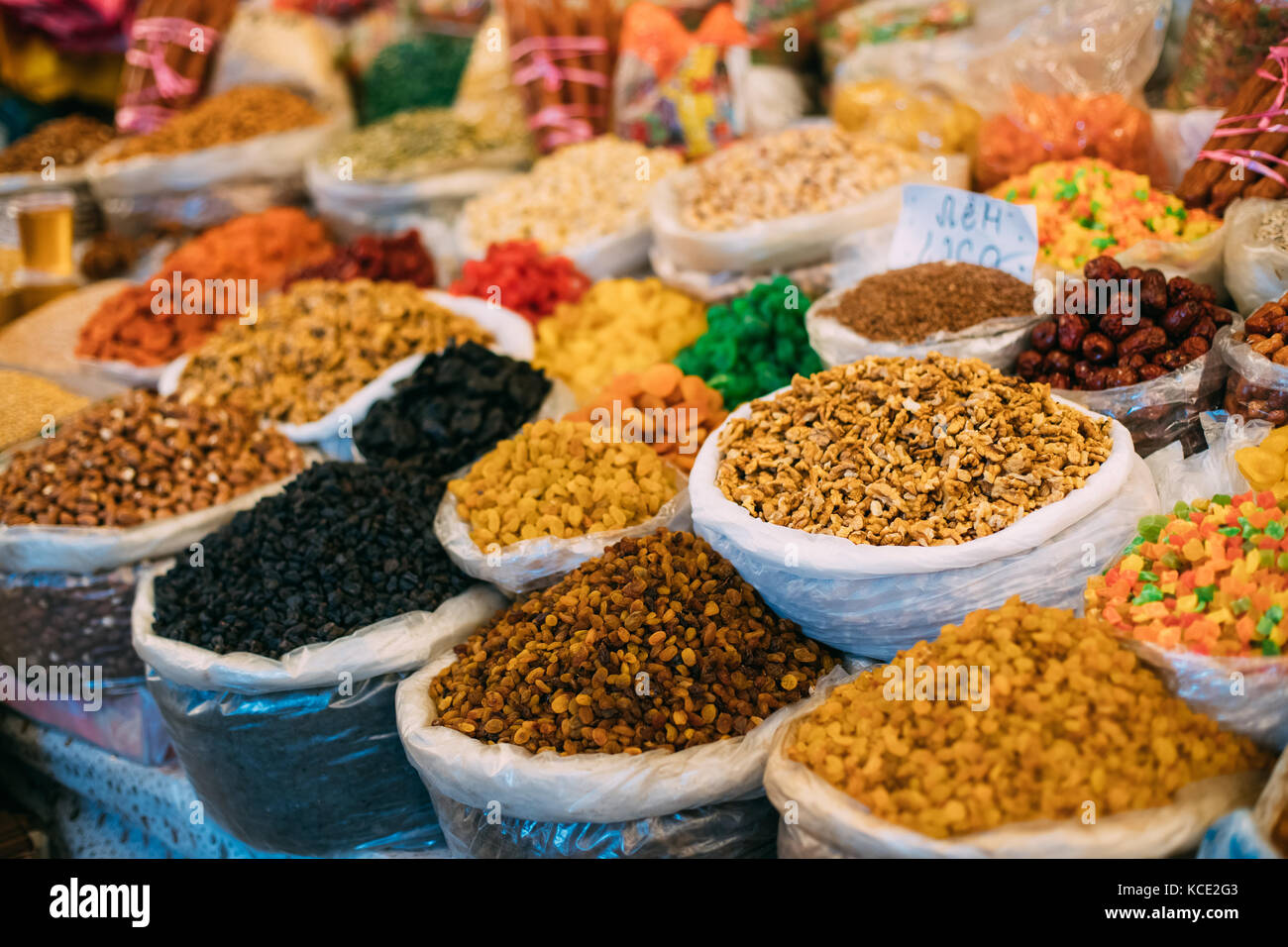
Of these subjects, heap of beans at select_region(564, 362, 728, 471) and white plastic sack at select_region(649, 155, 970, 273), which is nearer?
heap of beans at select_region(564, 362, 728, 471)

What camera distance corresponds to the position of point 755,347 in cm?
188

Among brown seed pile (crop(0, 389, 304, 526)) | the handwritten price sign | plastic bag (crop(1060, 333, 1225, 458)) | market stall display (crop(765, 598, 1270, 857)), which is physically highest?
the handwritten price sign

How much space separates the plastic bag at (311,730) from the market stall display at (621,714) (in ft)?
0.36

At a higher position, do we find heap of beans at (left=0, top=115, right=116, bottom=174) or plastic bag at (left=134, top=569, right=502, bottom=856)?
heap of beans at (left=0, top=115, right=116, bottom=174)

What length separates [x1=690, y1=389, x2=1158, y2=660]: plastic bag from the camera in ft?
3.92

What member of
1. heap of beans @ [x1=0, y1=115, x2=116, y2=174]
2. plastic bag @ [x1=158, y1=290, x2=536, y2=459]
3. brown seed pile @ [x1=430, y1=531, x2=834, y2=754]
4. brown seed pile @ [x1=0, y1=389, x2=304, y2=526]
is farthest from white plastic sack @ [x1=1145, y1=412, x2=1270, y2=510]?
heap of beans @ [x1=0, y1=115, x2=116, y2=174]

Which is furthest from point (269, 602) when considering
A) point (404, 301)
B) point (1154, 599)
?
point (1154, 599)

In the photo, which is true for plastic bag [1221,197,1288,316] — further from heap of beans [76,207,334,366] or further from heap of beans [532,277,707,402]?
heap of beans [76,207,334,366]

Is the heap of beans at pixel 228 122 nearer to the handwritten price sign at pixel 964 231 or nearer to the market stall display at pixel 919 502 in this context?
the handwritten price sign at pixel 964 231

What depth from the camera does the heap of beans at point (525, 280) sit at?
2281 mm

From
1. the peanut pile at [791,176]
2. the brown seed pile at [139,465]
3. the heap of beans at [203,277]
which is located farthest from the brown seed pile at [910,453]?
the heap of beans at [203,277]

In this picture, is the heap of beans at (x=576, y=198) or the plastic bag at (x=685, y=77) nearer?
the heap of beans at (x=576, y=198)

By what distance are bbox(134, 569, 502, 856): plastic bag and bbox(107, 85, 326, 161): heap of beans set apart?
199 cm
